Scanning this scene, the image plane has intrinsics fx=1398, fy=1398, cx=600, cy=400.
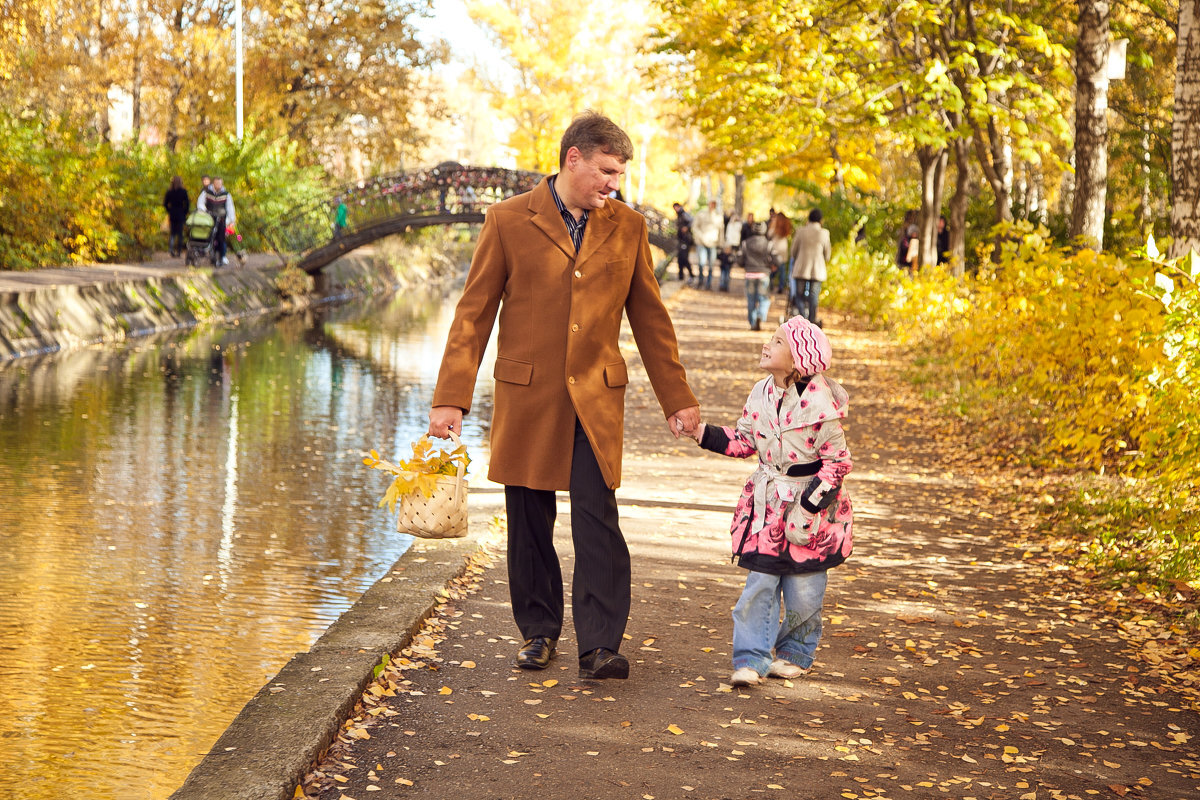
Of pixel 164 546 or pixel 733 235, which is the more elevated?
pixel 733 235

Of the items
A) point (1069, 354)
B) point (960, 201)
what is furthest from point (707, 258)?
point (1069, 354)

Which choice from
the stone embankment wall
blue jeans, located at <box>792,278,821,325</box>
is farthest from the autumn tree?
blue jeans, located at <box>792,278,821,325</box>

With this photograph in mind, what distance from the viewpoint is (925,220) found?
2370 centimetres

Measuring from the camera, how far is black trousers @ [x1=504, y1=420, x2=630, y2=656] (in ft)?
16.1

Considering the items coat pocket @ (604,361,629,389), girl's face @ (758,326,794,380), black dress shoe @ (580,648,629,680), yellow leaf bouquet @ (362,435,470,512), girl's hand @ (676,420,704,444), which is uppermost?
girl's face @ (758,326,794,380)

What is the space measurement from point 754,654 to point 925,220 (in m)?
19.7

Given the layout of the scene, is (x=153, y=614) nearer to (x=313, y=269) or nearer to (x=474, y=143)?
(x=313, y=269)

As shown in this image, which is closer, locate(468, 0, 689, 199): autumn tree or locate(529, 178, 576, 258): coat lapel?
locate(529, 178, 576, 258): coat lapel

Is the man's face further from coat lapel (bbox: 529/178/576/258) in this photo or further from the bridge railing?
the bridge railing

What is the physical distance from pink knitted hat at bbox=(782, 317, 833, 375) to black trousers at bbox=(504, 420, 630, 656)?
2.59 ft

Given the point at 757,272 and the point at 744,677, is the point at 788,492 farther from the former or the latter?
the point at 757,272

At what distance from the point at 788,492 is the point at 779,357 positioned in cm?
47

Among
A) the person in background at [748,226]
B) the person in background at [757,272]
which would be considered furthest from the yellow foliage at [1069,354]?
the person in background at [748,226]

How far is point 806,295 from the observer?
20.3 metres
